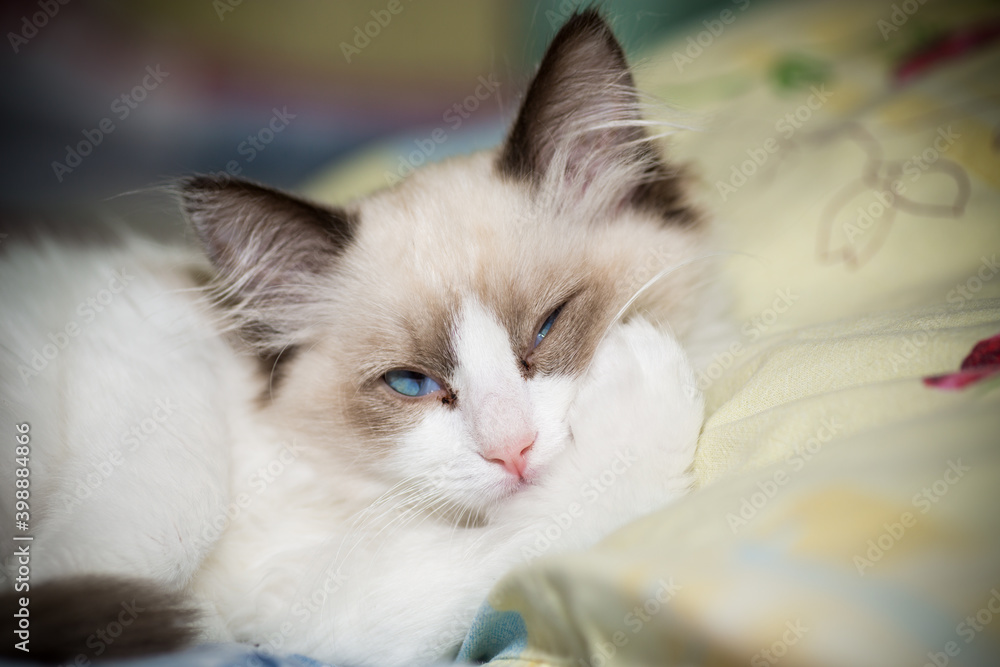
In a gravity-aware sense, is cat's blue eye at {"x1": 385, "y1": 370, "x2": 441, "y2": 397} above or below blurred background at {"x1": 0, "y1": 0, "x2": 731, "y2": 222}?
below

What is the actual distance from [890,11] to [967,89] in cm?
59

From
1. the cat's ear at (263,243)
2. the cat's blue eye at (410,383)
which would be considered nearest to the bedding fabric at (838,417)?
the cat's blue eye at (410,383)

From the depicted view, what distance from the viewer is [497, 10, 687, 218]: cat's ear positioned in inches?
45.1

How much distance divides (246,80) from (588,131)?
1.43 m

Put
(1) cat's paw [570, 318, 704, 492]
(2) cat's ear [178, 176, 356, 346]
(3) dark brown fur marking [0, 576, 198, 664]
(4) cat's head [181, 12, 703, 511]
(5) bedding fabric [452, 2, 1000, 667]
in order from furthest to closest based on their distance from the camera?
(2) cat's ear [178, 176, 356, 346], (4) cat's head [181, 12, 703, 511], (1) cat's paw [570, 318, 704, 492], (3) dark brown fur marking [0, 576, 198, 664], (5) bedding fabric [452, 2, 1000, 667]

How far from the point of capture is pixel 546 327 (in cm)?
112

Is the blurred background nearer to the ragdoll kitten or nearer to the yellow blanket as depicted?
the ragdoll kitten

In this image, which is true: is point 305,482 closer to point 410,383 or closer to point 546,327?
point 410,383

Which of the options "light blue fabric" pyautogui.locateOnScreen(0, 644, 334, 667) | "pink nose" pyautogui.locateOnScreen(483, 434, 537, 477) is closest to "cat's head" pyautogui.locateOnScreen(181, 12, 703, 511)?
"pink nose" pyautogui.locateOnScreen(483, 434, 537, 477)

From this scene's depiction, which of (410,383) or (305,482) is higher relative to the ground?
(410,383)

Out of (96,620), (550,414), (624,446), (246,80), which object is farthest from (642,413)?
(246,80)

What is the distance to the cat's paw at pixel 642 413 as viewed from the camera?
3.02 ft

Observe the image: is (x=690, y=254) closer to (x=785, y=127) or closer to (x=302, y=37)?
(x=785, y=127)

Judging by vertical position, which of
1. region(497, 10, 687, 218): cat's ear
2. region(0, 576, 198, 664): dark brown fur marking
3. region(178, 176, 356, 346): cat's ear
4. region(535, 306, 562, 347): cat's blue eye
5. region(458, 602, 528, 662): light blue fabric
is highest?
region(497, 10, 687, 218): cat's ear
